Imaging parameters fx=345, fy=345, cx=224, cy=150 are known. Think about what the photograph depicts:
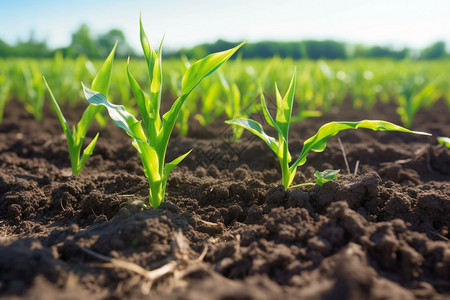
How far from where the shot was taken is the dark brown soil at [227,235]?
109cm

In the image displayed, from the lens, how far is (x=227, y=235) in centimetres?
153

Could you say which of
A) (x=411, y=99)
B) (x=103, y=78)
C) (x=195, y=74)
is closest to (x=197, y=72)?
(x=195, y=74)

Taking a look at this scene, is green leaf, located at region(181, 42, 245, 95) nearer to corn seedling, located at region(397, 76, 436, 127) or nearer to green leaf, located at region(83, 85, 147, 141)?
green leaf, located at region(83, 85, 147, 141)

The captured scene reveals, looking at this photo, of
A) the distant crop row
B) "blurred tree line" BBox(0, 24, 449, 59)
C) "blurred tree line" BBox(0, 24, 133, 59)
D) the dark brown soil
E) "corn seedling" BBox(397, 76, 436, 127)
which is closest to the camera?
the dark brown soil

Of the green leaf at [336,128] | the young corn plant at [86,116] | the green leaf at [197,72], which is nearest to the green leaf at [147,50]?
the green leaf at [197,72]

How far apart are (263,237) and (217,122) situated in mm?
2992

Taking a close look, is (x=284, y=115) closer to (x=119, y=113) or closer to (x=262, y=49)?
(x=119, y=113)

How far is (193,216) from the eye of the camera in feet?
5.47

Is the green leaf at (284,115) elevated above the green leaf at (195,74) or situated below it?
below

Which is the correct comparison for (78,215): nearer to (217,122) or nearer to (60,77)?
(217,122)

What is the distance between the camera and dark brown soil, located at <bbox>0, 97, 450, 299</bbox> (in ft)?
3.56

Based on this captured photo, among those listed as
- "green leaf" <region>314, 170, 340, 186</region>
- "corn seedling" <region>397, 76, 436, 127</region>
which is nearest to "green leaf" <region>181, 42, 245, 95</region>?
"green leaf" <region>314, 170, 340, 186</region>

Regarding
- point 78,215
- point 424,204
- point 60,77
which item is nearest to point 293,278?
point 424,204

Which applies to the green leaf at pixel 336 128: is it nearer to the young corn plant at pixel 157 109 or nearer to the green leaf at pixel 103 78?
the young corn plant at pixel 157 109
